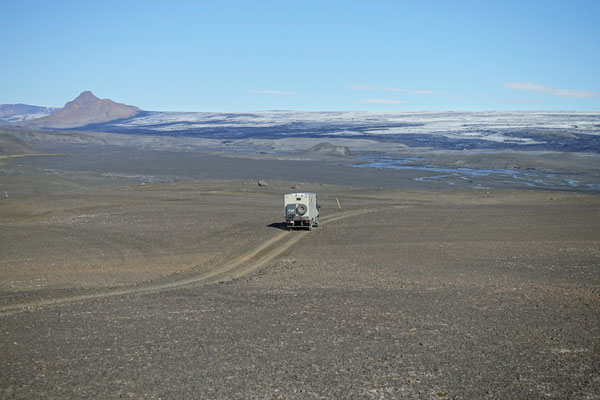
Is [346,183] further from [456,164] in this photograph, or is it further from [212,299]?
[212,299]

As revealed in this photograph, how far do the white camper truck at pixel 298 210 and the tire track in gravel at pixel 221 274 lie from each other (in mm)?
554

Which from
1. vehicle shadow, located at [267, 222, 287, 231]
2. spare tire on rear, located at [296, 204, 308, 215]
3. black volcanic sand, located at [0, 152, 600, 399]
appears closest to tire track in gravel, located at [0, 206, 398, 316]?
black volcanic sand, located at [0, 152, 600, 399]

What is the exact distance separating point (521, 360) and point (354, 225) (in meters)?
21.8

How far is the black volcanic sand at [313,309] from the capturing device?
40.5 ft

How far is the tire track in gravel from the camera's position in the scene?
18172 mm

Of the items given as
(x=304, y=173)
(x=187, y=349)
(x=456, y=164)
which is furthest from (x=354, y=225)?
(x=456, y=164)

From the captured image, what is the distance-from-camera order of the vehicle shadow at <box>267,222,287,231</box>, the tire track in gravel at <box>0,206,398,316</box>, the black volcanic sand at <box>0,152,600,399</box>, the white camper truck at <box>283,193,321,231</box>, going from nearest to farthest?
the black volcanic sand at <box>0,152,600,399</box>, the tire track in gravel at <box>0,206,398,316</box>, the white camper truck at <box>283,193,321,231</box>, the vehicle shadow at <box>267,222,287,231</box>

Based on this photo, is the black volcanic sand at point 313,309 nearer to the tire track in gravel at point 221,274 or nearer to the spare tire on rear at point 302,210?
the tire track in gravel at point 221,274

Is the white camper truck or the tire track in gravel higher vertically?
the white camper truck

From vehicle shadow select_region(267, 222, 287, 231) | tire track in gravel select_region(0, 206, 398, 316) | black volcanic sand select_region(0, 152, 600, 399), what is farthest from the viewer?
vehicle shadow select_region(267, 222, 287, 231)

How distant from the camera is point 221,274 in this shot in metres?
23.7

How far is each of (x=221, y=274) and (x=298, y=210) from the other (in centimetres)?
1054

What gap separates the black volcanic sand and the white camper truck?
90 cm

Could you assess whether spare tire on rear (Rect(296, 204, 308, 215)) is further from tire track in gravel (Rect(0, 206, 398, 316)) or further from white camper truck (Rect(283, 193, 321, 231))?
tire track in gravel (Rect(0, 206, 398, 316))
